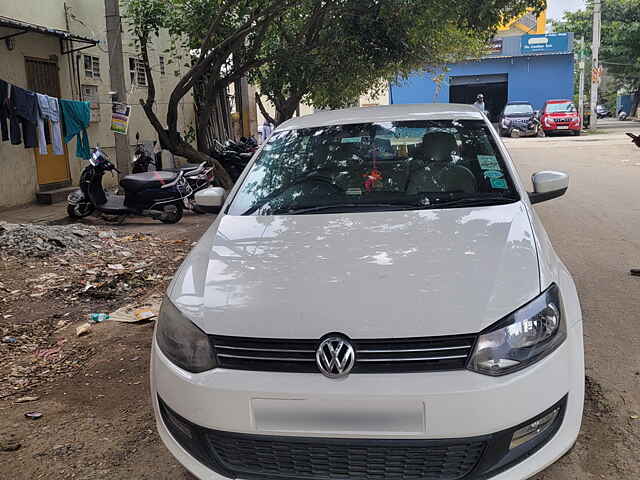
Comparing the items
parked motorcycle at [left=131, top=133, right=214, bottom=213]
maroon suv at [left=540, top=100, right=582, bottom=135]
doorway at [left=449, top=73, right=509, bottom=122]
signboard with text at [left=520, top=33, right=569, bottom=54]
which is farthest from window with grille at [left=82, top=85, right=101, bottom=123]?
signboard with text at [left=520, top=33, right=569, bottom=54]

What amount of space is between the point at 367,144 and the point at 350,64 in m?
9.50

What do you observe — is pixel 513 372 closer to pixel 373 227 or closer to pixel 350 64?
pixel 373 227

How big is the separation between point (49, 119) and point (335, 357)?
8377mm

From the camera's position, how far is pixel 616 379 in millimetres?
3494

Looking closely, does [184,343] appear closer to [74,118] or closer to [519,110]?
[74,118]

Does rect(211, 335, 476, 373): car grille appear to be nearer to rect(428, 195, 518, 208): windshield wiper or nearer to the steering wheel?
rect(428, 195, 518, 208): windshield wiper

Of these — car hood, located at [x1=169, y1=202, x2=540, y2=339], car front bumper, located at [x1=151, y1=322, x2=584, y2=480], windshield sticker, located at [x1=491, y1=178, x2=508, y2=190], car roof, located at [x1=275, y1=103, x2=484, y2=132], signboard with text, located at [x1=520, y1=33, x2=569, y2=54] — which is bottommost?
car front bumper, located at [x1=151, y1=322, x2=584, y2=480]

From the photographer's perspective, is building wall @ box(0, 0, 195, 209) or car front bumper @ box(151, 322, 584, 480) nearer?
car front bumper @ box(151, 322, 584, 480)

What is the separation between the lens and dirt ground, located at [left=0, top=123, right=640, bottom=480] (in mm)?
2863

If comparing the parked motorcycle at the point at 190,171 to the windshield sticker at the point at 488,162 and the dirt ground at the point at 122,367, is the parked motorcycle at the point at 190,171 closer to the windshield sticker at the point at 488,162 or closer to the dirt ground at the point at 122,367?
→ the dirt ground at the point at 122,367

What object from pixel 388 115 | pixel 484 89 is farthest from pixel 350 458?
pixel 484 89

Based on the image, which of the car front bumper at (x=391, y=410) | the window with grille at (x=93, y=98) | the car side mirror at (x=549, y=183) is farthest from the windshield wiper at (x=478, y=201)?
the window with grille at (x=93, y=98)

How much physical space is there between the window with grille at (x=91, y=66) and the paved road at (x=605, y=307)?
8999 mm

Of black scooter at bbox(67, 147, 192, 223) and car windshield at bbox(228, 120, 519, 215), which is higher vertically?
car windshield at bbox(228, 120, 519, 215)
